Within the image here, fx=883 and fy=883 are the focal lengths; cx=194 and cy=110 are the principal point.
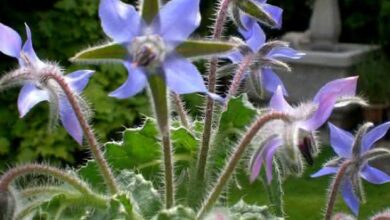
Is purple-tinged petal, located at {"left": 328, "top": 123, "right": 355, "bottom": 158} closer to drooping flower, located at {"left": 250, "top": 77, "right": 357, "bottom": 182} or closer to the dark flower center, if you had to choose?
drooping flower, located at {"left": 250, "top": 77, "right": 357, "bottom": 182}

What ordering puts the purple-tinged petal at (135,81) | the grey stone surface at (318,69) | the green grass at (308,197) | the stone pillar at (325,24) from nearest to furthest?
the purple-tinged petal at (135,81) → the green grass at (308,197) → the grey stone surface at (318,69) → the stone pillar at (325,24)

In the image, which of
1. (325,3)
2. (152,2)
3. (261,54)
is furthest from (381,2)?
(152,2)

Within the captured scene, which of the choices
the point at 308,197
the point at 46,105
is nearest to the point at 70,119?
the point at 46,105

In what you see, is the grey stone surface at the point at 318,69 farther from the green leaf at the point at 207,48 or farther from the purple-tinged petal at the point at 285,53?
the green leaf at the point at 207,48

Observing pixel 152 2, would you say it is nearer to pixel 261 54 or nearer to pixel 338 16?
pixel 261 54

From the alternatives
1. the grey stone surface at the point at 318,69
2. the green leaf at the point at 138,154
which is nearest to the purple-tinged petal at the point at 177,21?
the green leaf at the point at 138,154

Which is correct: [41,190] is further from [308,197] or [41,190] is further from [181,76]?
[308,197]

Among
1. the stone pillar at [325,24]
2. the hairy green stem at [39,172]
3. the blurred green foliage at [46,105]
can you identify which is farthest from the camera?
the stone pillar at [325,24]
